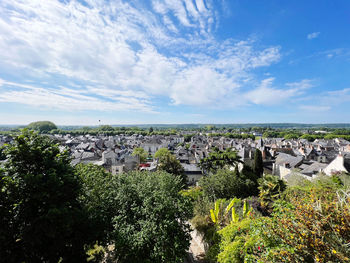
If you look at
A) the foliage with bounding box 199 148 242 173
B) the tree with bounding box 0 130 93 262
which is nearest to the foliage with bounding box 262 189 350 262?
the tree with bounding box 0 130 93 262

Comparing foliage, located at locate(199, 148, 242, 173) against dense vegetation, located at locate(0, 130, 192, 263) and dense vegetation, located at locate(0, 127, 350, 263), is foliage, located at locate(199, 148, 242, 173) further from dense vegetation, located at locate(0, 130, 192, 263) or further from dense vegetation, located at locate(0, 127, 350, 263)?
dense vegetation, located at locate(0, 130, 192, 263)

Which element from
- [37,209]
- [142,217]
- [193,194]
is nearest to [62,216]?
[37,209]

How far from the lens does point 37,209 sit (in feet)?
24.2

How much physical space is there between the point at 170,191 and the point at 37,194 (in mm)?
6135

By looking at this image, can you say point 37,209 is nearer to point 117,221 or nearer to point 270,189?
point 117,221

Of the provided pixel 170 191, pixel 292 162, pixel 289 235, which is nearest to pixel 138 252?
pixel 170 191

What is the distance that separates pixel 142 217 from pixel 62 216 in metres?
3.49

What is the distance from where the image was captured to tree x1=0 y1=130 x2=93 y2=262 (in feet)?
22.4

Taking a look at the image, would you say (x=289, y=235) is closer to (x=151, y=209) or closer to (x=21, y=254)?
(x=151, y=209)

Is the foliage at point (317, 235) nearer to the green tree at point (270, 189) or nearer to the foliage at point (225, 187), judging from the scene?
the green tree at point (270, 189)

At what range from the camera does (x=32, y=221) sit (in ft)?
23.2

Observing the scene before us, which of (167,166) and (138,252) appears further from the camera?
(167,166)

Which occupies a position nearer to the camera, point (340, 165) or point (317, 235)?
point (317, 235)

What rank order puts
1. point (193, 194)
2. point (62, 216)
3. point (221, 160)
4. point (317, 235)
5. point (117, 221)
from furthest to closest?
point (221, 160) → point (193, 194) → point (117, 221) → point (62, 216) → point (317, 235)
